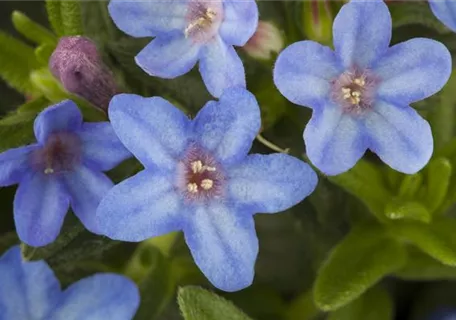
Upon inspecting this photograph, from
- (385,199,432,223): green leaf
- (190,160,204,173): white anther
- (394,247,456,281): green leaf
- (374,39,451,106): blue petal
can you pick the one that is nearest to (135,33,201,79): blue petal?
(190,160,204,173): white anther

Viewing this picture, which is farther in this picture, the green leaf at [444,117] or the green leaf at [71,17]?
the green leaf at [444,117]

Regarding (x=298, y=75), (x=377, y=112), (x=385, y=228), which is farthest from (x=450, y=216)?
(x=298, y=75)

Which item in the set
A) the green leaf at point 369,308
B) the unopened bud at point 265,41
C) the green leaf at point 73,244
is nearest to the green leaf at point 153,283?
the green leaf at point 73,244

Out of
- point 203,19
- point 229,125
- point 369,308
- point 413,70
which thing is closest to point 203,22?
point 203,19

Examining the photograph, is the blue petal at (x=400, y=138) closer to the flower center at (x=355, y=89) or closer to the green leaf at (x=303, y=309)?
the flower center at (x=355, y=89)

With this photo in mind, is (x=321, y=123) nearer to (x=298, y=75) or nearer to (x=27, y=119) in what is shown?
(x=298, y=75)

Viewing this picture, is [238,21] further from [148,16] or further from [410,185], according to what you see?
[410,185]
